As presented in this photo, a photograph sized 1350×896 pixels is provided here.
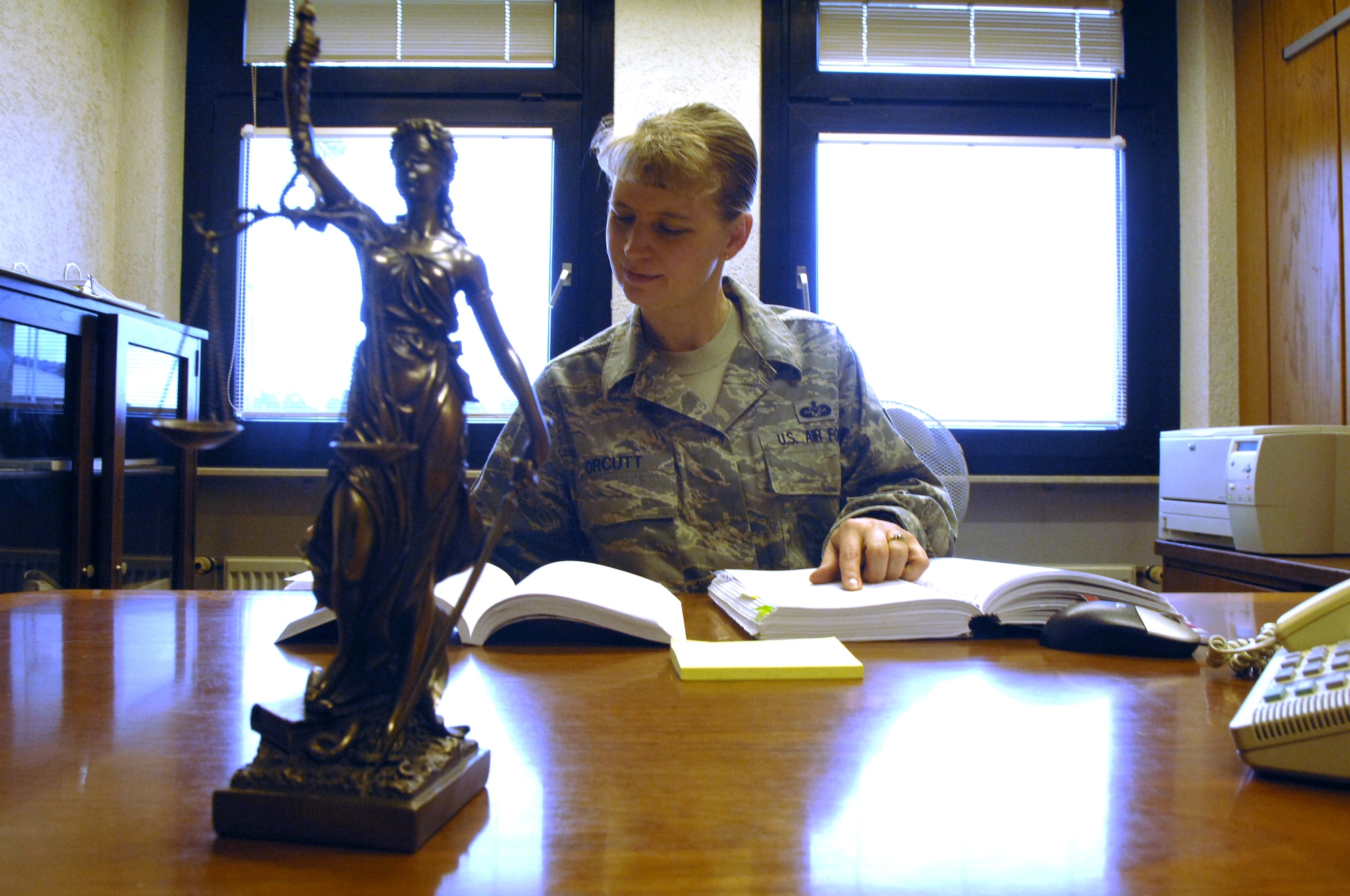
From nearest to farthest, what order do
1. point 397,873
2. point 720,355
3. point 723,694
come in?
point 397,873, point 723,694, point 720,355

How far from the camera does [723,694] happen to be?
0.67 meters

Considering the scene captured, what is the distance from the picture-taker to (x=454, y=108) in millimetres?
2863

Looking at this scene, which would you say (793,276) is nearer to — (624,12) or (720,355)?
(624,12)

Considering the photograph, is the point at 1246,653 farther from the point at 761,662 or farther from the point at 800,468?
the point at 800,468

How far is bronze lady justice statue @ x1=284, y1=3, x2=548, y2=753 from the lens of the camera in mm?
390

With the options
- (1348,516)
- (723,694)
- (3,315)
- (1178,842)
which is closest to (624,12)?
(3,315)

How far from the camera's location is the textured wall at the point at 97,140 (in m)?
2.28

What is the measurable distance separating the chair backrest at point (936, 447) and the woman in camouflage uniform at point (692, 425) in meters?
0.21

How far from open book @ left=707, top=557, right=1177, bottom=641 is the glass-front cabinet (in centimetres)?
168

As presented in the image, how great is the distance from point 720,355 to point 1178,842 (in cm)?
133

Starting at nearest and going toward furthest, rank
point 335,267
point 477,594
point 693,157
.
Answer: point 477,594 < point 693,157 < point 335,267

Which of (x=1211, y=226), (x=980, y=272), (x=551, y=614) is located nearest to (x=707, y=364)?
(x=551, y=614)

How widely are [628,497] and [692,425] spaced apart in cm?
18

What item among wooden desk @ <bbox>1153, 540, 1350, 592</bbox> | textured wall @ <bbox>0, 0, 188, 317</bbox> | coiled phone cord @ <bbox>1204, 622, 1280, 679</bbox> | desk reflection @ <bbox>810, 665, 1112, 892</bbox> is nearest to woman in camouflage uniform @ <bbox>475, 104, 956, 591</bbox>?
coiled phone cord @ <bbox>1204, 622, 1280, 679</bbox>
